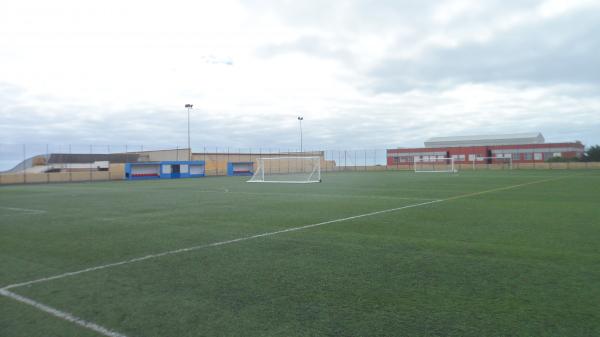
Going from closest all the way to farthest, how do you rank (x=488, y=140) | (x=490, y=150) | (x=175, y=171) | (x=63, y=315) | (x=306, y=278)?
(x=63, y=315)
(x=306, y=278)
(x=175, y=171)
(x=490, y=150)
(x=488, y=140)

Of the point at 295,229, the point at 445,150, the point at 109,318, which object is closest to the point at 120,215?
the point at 295,229

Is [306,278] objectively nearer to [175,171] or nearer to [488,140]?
[175,171]

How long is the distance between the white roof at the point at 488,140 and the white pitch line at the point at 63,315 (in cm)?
10197

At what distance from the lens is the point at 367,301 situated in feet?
14.7

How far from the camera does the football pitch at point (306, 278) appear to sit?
12.9ft

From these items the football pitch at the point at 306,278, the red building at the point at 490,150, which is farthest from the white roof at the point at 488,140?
the football pitch at the point at 306,278

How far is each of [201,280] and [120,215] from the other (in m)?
8.39

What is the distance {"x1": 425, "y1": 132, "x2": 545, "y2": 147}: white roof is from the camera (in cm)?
9581

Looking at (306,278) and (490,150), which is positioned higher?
(490,150)

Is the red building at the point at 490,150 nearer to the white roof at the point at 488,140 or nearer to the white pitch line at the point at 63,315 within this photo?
the white roof at the point at 488,140

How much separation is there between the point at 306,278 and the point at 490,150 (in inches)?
3421

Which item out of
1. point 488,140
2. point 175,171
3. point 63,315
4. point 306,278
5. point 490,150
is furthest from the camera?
point 488,140

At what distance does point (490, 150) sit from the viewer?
83500 mm

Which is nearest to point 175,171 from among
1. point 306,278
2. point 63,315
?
point 306,278
